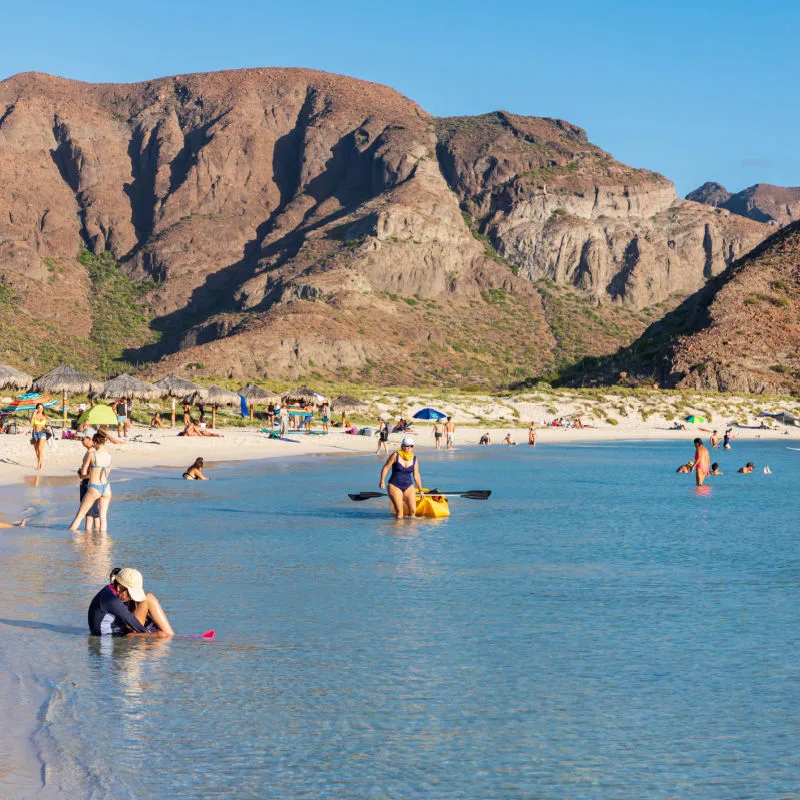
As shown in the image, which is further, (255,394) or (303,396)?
(303,396)

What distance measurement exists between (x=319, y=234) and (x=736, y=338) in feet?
205

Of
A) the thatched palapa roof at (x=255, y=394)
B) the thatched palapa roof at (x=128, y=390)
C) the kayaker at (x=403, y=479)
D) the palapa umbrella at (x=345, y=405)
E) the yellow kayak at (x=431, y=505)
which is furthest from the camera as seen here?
the palapa umbrella at (x=345, y=405)

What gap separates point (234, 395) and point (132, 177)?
417 ft

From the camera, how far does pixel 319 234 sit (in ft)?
457

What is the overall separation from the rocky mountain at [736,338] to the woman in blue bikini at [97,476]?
2955 inches

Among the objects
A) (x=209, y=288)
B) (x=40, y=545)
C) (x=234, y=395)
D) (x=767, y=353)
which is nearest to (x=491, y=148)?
(x=209, y=288)

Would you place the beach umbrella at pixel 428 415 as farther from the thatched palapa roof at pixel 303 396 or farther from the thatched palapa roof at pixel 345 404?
the thatched palapa roof at pixel 303 396

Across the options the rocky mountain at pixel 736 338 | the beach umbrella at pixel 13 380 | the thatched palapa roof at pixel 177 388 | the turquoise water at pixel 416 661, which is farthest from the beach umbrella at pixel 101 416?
the rocky mountain at pixel 736 338

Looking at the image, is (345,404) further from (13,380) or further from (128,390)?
(13,380)

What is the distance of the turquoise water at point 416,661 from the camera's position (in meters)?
6.79

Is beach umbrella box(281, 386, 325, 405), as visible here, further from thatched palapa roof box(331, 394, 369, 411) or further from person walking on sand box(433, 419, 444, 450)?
person walking on sand box(433, 419, 444, 450)

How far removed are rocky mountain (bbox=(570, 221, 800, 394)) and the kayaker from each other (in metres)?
70.5

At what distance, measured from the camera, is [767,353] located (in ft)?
297

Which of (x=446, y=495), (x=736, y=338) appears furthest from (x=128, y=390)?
(x=736, y=338)
